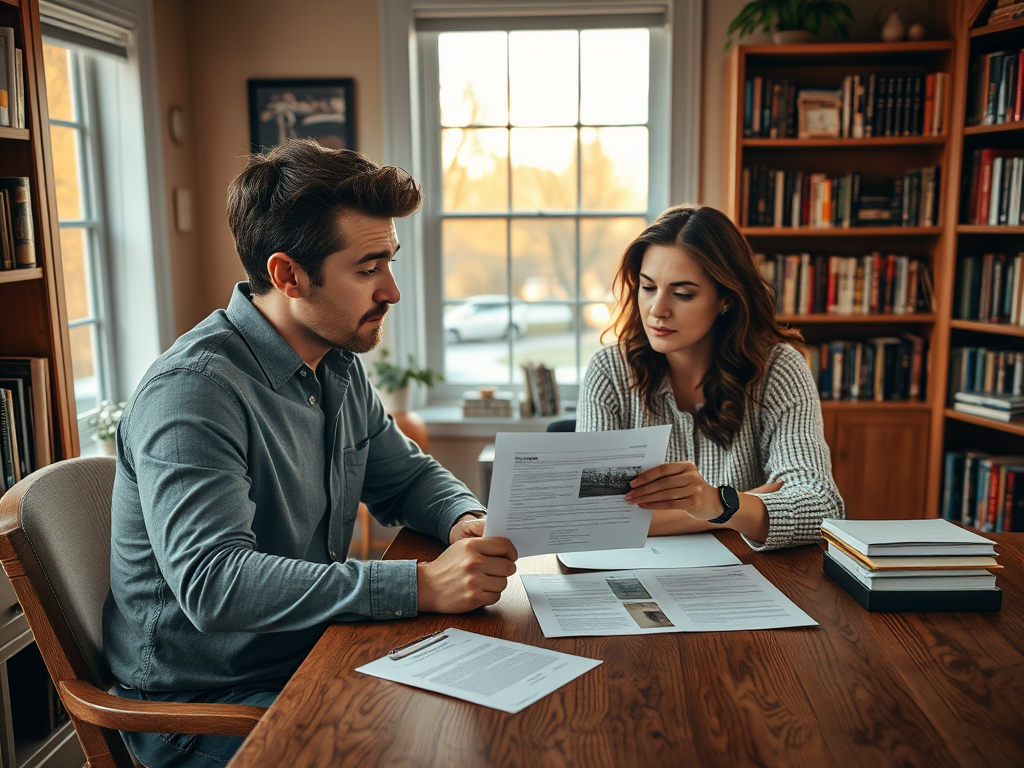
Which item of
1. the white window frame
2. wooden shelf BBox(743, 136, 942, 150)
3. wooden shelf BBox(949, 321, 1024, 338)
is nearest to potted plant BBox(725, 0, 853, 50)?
the white window frame

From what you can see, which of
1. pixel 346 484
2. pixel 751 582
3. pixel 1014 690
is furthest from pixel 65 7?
pixel 1014 690

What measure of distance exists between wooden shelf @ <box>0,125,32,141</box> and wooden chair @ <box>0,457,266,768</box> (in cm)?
105

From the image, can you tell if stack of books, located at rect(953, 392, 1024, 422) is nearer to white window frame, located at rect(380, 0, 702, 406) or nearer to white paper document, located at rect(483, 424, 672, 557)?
white window frame, located at rect(380, 0, 702, 406)

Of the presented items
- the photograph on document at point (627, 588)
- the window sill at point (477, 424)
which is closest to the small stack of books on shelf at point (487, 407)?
the window sill at point (477, 424)

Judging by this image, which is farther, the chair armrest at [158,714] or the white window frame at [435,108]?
the white window frame at [435,108]

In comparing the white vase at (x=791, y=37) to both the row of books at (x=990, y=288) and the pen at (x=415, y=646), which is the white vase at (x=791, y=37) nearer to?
the row of books at (x=990, y=288)

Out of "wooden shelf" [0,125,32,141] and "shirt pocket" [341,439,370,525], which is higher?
"wooden shelf" [0,125,32,141]

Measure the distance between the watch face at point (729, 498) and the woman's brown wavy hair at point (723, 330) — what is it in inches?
16.2

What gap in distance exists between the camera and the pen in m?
1.10

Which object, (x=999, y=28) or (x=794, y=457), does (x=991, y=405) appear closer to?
(x=999, y=28)

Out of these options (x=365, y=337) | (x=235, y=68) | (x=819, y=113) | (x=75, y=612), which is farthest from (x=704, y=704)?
(x=235, y=68)

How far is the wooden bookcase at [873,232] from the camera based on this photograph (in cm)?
321

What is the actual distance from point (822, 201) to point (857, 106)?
363 mm

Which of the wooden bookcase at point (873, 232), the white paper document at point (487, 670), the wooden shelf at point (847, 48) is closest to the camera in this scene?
the white paper document at point (487, 670)
